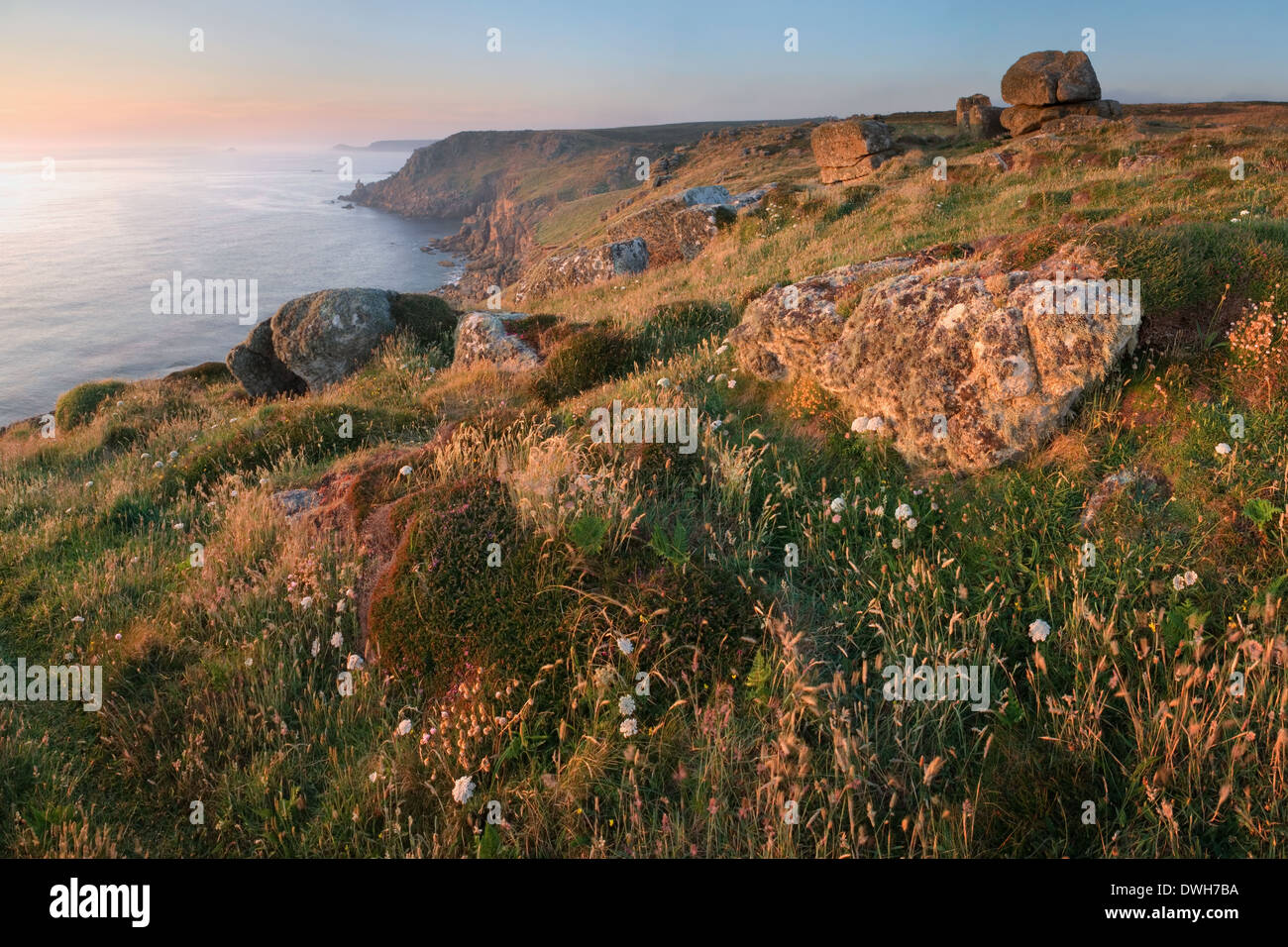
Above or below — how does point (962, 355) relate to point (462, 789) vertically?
above

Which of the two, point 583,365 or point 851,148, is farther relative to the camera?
point 851,148

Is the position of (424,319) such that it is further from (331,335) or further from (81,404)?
(81,404)

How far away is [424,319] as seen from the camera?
1873 centimetres

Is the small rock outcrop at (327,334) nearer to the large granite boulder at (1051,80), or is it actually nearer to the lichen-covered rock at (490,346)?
the lichen-covered rock at (490,346)

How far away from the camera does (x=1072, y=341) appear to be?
6090 millimetres

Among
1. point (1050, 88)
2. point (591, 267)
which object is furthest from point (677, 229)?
point (1050, 88)

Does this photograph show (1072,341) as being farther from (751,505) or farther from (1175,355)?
(751,505)

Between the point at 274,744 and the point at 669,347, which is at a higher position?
the point at 669,347

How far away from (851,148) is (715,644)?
140 ft

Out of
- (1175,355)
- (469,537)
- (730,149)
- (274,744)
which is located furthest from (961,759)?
(730,149)

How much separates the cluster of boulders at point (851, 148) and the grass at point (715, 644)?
116ft

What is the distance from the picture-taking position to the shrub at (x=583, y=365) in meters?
11.3

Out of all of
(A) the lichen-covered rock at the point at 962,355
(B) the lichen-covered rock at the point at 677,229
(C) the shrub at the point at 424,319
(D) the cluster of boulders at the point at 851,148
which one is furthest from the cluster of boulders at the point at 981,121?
(A) the lichen-covered rock at the point at 962,355

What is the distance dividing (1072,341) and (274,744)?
7.03m
